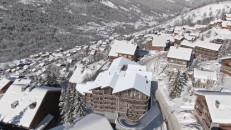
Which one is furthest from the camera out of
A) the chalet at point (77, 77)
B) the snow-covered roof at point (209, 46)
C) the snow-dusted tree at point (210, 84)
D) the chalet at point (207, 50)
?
the chalet at point (207, 50)

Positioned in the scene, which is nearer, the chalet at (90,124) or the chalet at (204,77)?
the chalet at (90,124)

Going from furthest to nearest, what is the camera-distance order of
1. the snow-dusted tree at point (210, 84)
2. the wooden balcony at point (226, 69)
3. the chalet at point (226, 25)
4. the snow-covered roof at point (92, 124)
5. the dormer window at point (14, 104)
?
the chalet at point (226, 25), the wooden balcony at point (226, 69), the snow-dusted tree at point (210, 84), the dormer window at point (14, 104), the snow-covered roof at point (92, 124)

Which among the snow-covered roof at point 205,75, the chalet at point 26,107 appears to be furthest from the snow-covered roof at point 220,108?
the chalet at point 26,107

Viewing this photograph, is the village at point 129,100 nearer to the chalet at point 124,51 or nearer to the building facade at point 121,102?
the building facade at point 121,102

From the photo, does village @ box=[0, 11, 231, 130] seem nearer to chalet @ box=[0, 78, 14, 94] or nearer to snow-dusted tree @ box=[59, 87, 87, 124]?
snow-dusted tree @ box=[59, 87, 87, 124]

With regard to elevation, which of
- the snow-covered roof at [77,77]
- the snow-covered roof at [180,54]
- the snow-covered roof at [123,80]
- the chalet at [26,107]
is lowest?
the snow-covered roof at [77,77]

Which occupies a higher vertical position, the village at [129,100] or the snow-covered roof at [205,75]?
the snow-covered roof at [205,75]

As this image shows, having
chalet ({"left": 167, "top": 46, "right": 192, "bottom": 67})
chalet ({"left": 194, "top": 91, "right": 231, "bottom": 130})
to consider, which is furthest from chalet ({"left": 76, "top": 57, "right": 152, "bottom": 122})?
chalet ({"left": 167, "top": 46, "right": 192, "bottom": 67})
